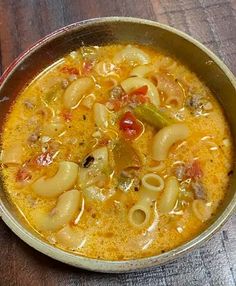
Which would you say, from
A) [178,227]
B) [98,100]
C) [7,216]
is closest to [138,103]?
[98,100]

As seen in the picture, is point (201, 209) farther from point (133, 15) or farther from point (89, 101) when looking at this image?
point (133, 15)

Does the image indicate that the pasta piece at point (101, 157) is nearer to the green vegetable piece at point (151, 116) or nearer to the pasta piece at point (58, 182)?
the pasta piece at point (58, 182)

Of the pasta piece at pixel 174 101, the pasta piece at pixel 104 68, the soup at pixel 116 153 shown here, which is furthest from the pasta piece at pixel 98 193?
the pasta piece at pixel 104 68

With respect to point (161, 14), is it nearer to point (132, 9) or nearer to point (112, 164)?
point (132, 9)

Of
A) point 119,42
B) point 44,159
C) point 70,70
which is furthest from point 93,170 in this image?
point 119,42

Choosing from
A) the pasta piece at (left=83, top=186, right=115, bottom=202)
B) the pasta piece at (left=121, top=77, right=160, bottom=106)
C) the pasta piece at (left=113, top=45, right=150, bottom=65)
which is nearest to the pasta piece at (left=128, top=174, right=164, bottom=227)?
the pasta piece at (left=83, top=186, right=115, bottom=202)

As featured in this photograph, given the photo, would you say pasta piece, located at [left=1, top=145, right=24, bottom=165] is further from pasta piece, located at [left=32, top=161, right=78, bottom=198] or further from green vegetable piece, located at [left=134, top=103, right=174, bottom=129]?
green vegetable piece, located at [left=134, top=103, right=174, bottom=129]
